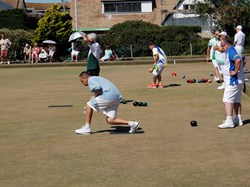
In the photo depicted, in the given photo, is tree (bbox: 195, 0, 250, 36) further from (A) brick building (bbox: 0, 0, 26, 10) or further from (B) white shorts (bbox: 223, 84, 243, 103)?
(A) brick building (bbox: 0, 0, 26, 10)

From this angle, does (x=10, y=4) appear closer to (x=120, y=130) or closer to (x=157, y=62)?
(x=157, y=62)

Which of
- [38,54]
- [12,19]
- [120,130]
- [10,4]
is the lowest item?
[120,130]

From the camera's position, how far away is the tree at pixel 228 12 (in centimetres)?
4466

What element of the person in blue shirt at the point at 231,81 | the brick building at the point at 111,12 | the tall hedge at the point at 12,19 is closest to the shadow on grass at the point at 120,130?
the person in blue shirt at the point at 231,81

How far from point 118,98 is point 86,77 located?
0.54 meters

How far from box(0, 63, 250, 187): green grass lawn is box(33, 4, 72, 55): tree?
99.4 feet

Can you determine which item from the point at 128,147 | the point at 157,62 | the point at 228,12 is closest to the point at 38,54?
the point at 157,62

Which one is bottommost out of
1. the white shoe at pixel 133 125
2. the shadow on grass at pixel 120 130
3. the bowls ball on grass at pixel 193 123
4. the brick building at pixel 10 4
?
the shadow on grass at pixel 120 130

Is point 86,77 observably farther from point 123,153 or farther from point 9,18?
point 9,18

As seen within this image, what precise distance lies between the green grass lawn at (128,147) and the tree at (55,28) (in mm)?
30283

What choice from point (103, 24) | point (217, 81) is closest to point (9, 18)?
point (103, 24)

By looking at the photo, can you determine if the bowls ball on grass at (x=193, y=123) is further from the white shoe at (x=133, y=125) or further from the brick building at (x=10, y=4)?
the brick building at (x=10, y=4)

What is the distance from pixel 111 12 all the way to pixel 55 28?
1796cm

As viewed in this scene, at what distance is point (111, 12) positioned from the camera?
205 feet
